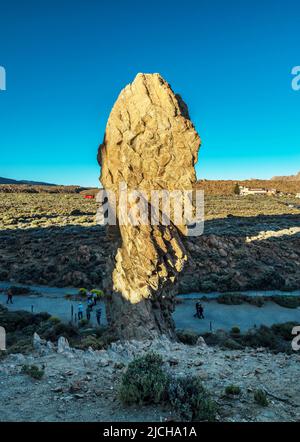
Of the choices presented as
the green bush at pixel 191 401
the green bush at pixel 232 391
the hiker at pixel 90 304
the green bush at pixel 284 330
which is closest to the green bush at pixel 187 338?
the green bush at pixel 284 330

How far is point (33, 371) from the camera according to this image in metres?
7.22

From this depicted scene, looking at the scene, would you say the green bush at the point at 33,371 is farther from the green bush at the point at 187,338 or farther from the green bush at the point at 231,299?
Result: the green bush at the point at 231,299

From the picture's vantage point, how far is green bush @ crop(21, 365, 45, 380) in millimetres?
7102

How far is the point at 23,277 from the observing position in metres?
25.0

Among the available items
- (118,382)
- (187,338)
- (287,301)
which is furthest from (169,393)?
(287,301)

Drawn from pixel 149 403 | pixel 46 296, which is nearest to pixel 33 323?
pixel 46 296

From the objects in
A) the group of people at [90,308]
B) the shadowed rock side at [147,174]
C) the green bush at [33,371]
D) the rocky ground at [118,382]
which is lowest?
the group of people at [90,308]

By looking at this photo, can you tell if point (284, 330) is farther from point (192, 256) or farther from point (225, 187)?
point (225, 187)

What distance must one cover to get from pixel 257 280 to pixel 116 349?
17115 mm

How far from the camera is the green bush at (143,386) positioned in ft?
19.0

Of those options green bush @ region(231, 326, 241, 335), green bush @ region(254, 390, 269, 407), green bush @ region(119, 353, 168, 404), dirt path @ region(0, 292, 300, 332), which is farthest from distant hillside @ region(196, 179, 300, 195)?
green bush @ region(119, 353, 168, 404)

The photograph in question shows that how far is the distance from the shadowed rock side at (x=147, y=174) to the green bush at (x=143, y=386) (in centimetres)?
481

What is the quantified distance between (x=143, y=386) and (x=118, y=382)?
1322 mm

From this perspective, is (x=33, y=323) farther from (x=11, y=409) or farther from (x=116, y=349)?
(x=11, y=409)
